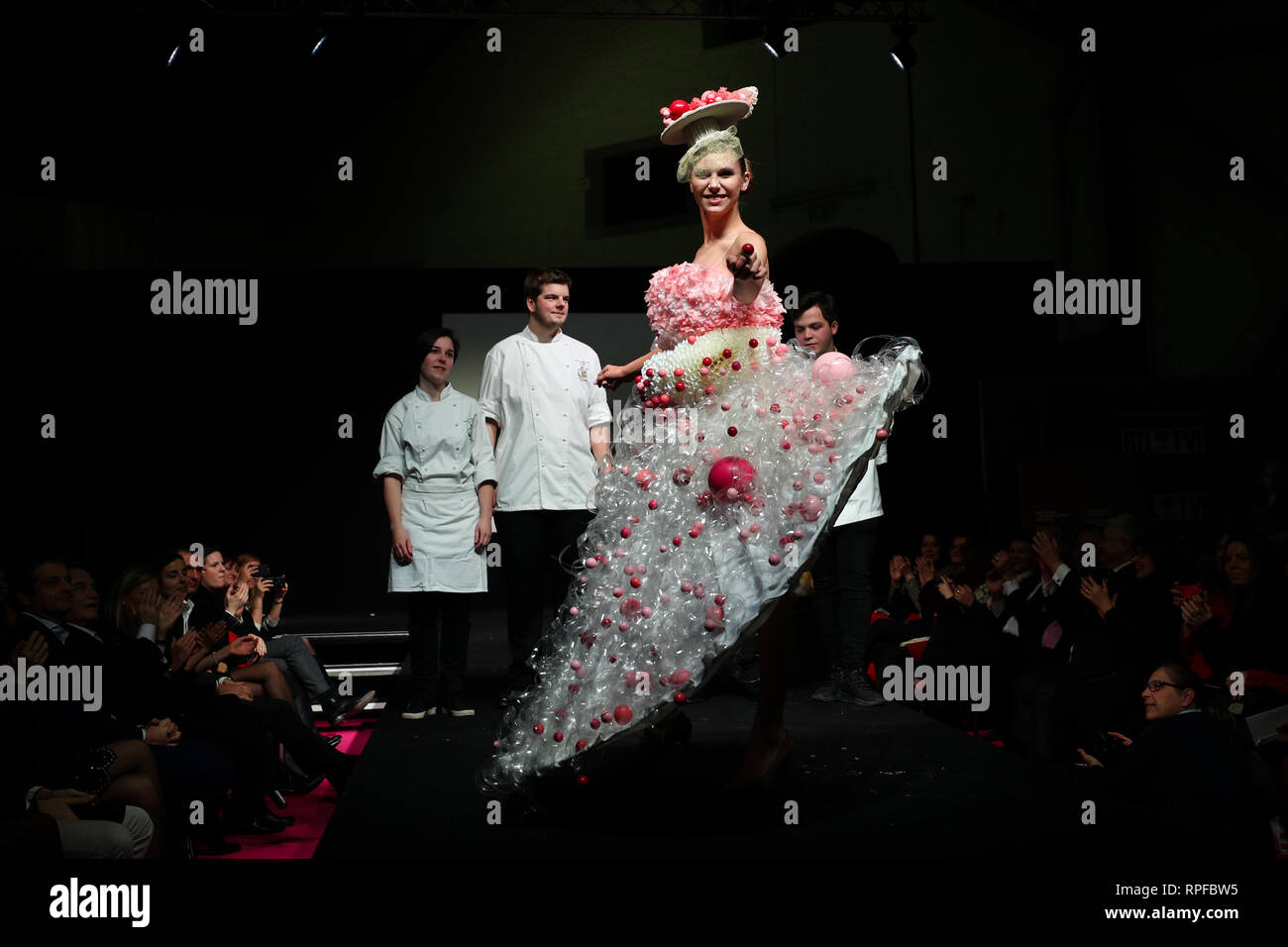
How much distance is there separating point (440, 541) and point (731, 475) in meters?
1.90

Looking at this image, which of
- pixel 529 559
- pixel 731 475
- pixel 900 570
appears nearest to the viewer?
pixel 731 475

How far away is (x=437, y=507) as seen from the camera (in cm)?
450

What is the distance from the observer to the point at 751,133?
10.6 meters

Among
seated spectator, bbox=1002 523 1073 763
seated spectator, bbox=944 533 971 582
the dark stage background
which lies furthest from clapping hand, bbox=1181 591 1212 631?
the dark stage background

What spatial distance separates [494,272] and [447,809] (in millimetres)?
5397

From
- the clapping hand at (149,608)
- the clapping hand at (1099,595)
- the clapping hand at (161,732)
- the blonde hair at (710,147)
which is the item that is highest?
the blonde hair at (710,147)

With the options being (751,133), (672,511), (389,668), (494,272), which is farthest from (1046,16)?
(672,511)

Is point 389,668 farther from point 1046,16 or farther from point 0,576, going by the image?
point 1046,16

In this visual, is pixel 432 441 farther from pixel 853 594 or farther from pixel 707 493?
pixel 707 493

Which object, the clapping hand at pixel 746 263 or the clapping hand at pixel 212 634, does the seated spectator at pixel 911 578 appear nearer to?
the clapping hand at pixel 212 634

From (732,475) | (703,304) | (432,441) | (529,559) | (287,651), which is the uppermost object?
(703,304)

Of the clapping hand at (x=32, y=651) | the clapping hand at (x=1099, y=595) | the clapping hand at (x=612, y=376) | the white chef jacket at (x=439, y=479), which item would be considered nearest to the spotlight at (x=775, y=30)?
the white chef jacket at (x=439, y=479)

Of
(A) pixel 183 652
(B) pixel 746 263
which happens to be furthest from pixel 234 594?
(B) pixel 746 263

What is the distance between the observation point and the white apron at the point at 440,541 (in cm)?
441
